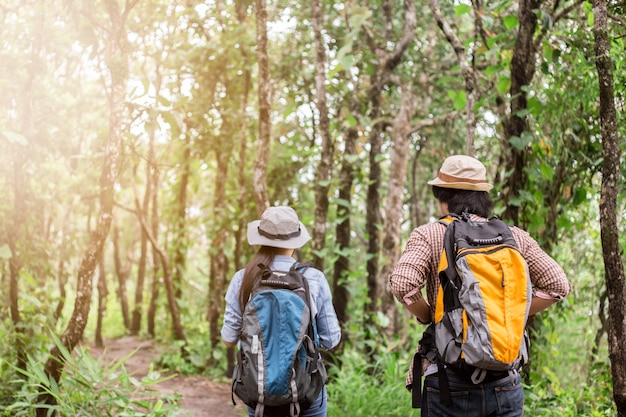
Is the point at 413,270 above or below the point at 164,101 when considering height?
below

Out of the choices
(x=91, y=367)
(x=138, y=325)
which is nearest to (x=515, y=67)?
(x=91, y=367)

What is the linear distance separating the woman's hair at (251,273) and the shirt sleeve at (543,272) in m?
1.28

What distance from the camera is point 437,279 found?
302 cm

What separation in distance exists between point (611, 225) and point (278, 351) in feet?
6.57

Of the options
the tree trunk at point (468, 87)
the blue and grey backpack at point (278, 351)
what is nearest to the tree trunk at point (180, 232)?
the tree trunk at point (468, 87)

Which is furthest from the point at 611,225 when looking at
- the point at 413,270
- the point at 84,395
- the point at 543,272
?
the point at 84,395

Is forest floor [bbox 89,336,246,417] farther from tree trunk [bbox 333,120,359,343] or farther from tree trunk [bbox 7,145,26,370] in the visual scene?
tree trunk [bbox 333,120,359,343]

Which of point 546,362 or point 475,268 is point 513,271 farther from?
point 546,362

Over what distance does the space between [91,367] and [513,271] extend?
395 cm

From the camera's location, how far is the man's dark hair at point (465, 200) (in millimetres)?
3117

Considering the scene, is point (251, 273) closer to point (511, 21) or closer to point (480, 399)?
point (480, 399)

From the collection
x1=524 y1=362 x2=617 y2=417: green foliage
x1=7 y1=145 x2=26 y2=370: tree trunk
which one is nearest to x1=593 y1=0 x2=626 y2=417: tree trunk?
x1=524 y1=362 x2=617 y2=417: green foliage

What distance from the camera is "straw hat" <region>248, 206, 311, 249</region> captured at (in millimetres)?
3508

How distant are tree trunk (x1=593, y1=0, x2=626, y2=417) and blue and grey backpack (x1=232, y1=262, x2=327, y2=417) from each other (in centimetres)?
171
